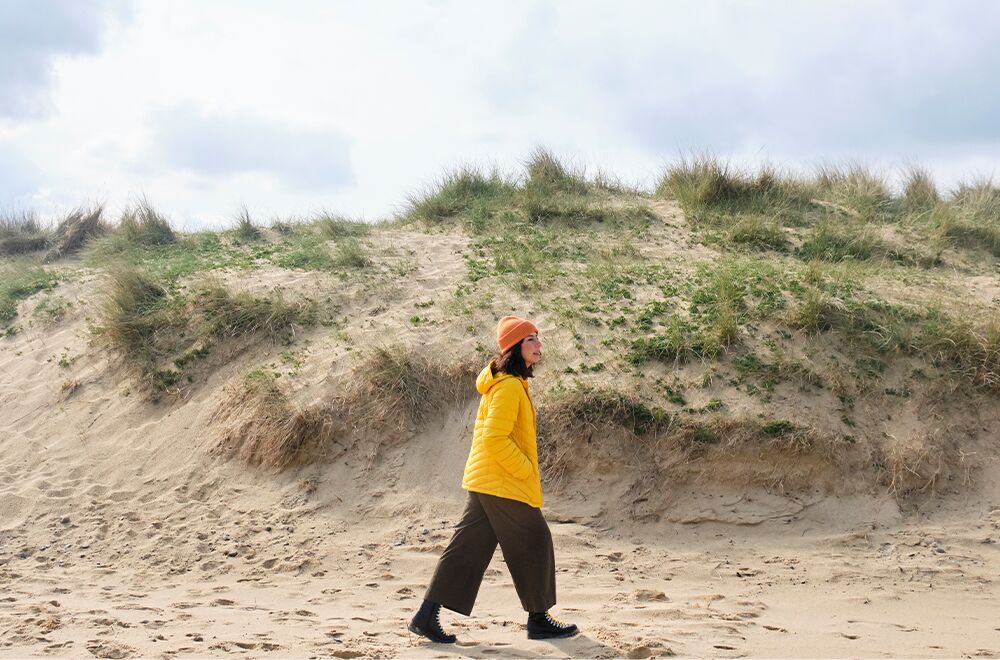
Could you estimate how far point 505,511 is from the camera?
16.6ft

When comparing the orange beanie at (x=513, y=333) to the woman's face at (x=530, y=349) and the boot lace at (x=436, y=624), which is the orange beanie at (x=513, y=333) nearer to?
the woman's face at (x=530, y=349)

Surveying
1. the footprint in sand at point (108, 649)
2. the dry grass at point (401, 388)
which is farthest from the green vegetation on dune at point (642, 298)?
the footprint in sand at point (108, 649)

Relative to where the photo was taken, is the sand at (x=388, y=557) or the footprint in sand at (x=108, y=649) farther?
the sand at (x=388, y=557)

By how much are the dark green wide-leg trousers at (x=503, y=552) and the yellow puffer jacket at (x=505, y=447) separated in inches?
2.7

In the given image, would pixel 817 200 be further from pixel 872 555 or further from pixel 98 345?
pixel 98 345

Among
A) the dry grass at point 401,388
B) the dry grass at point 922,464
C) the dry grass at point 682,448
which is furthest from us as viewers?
the dry grass at point 401,388

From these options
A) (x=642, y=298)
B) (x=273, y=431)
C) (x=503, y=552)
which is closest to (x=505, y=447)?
(x=503, y=552)

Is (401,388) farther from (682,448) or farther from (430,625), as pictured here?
(430,625)

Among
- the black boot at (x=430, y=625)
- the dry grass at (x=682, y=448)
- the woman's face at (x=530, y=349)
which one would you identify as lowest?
the black boot at (x=430, y=625)

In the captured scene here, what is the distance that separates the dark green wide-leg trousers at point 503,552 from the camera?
16.7 ft

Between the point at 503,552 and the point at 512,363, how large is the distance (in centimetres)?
103

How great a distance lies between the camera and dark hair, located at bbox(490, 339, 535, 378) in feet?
16.8

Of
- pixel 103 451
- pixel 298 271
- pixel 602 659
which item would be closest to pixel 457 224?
pixel 298 271

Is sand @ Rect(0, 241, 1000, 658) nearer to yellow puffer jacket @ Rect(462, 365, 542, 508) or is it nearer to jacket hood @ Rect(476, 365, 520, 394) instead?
yellow puffer jacket @ Rect(462, 365, 542, 508)
